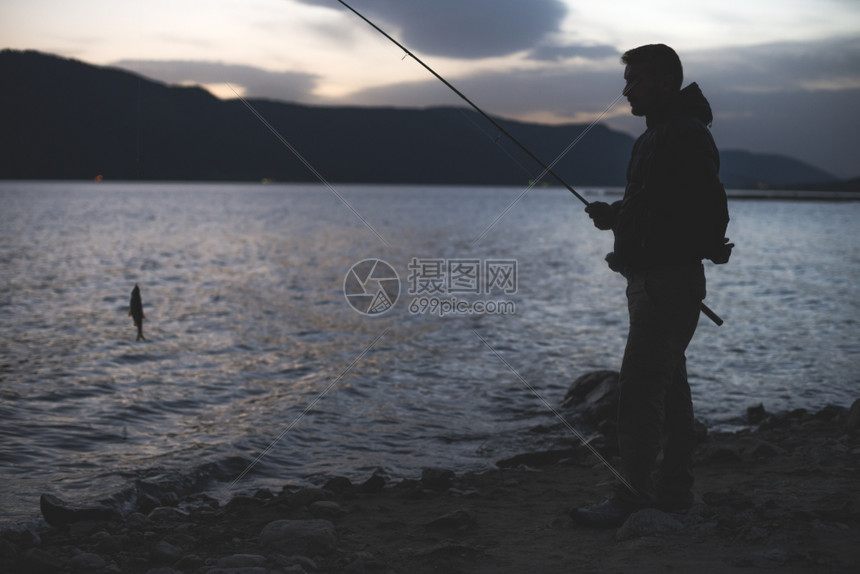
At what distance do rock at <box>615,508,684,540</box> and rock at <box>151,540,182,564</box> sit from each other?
2.66 metres

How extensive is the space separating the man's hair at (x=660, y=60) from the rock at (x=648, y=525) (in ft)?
7.82

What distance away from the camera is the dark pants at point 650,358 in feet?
12.7

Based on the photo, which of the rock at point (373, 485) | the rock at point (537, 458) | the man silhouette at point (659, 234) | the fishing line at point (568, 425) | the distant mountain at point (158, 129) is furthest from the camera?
the distant mountain at point (158, 129)

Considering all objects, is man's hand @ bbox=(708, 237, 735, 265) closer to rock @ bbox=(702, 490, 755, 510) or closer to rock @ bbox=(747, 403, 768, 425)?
rock @ bbox=(702, 490, 755, 510)

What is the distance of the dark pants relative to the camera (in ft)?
12.7

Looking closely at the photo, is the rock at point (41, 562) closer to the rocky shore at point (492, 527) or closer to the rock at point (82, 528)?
the rocky shore at point (492, 527)

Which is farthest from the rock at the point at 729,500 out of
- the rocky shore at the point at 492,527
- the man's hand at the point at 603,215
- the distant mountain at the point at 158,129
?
the distant mountain at the point at 158,129

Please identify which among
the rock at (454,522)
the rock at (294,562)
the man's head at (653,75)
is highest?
the man's head at (653,75)

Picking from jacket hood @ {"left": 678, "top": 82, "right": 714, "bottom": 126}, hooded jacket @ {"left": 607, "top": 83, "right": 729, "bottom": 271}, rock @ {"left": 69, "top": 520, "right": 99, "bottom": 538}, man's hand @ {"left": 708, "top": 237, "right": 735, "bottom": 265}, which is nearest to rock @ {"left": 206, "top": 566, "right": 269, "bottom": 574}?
rock @ {"left": 69, "top": 520, "right": 99, "bottom": 538}

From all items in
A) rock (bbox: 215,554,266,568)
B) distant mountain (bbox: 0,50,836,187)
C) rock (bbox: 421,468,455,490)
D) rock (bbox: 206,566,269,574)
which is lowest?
rock (bbox: 421,468,455,490)

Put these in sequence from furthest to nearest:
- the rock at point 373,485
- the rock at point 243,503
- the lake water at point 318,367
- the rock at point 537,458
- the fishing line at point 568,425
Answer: the lake water at point 318,367, the rock at point 537,458, the rock at point 373,485, the rock at point 243,503, the fishing line at point 568,425

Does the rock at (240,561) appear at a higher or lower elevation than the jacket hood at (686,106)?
lower

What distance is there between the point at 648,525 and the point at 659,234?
160 cm
